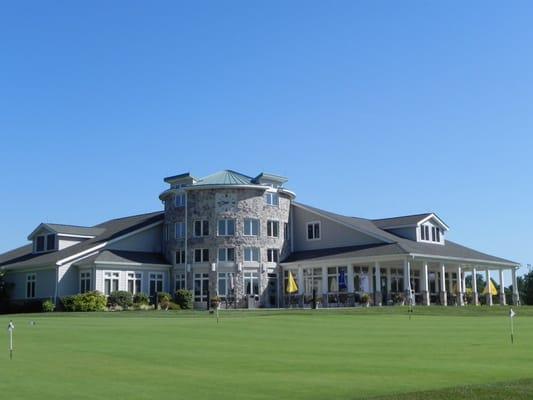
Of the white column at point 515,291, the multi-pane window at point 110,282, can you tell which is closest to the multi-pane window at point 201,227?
the multi-pane window at point 110,282

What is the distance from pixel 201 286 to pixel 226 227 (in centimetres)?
465

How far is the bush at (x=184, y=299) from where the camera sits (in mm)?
51688

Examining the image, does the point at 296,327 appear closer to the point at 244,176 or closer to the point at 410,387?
the point at 410,387

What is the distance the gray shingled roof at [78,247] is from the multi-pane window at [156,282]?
3.92m

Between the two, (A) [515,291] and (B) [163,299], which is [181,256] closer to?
(B) [163,299]

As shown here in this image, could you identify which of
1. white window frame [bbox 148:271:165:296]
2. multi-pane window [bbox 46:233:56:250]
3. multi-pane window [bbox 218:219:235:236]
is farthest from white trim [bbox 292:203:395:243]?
multi-pane window [bbox 46:233:56:250]

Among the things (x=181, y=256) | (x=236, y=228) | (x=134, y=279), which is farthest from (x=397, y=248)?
(x=134, y=279)

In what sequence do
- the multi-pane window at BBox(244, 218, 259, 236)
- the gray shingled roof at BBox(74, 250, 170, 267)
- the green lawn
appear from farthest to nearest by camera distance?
1. the multi-pane window at BBox(244, 218, 259, 236)
2. the gray shingled roof at BBox(74, 250, 170, 267)
3. the green lawn

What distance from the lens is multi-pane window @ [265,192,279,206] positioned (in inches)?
2124

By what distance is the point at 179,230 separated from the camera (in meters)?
54.5

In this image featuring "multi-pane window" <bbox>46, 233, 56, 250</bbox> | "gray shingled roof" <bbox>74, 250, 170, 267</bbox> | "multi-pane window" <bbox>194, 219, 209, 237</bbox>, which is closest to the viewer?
"gray shingled roof" <bbox>74, 250, 170, 267</bbox>

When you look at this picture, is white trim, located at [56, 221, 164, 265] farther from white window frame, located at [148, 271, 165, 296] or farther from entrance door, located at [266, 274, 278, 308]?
entrance door, located at [266, 274, 278, 308]

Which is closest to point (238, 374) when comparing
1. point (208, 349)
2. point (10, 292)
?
point (208, 349)

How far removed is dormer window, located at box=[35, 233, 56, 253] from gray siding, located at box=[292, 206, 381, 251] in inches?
716
